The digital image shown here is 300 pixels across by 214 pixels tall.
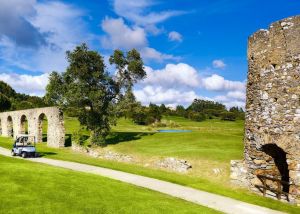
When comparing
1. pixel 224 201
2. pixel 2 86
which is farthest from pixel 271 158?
pixel 2 86

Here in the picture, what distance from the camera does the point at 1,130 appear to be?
2562 inches

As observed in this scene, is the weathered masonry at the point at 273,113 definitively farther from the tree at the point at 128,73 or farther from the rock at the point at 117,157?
the tree at the point at 128,73

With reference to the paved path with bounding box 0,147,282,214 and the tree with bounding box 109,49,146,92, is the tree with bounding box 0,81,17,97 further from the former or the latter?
the paved path with bounding box 0,147,282,214

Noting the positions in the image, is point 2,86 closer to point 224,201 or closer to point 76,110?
point 76,110

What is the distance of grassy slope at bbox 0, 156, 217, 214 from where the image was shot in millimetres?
12883

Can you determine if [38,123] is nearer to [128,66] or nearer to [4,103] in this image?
[128,66]

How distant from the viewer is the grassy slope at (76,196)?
12883mm

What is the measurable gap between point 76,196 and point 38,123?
35472 millimetres

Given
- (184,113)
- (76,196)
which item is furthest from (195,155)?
(184,113)

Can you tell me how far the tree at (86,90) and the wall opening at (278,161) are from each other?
2286 centimetres

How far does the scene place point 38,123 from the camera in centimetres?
4784

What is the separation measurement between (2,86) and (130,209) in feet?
356

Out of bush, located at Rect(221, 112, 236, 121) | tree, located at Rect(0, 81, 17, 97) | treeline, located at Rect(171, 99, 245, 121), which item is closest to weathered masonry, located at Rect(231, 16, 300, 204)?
treeline, located at Rect(171, 99, 245, 121)

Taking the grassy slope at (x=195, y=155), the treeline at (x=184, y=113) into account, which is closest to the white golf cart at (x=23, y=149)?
the grassy slope at (x=195, y=155)
